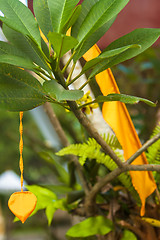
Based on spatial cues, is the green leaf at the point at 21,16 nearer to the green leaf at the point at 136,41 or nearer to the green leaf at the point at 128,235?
the green leaf at the point at 136,41

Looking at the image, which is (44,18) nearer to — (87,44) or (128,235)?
(87,44)

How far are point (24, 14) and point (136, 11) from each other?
781 millimetres

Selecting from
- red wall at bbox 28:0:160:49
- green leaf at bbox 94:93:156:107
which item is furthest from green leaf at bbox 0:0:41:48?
red wall at bbox 28:0:160:49

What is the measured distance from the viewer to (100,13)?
32 cm

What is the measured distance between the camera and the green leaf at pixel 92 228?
1.58ft

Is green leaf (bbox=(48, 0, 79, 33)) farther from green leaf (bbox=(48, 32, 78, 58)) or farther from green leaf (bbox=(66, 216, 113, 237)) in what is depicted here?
green leaf (bbox=(66, 216, 113, 237))

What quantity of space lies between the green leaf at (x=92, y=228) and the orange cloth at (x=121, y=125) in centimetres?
7

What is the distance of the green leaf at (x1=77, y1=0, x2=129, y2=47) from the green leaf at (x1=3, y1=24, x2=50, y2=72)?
6 centimetres

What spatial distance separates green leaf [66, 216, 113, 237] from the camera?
0.48 metres

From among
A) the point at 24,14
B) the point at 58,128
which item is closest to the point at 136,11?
the point at 58,128

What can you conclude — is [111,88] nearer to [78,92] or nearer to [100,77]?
[100,77]

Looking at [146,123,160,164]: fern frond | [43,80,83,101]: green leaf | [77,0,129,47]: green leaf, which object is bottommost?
[146,123,160,164]: fern frond

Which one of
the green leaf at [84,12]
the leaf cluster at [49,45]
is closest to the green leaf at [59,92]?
the leaf cluster at [49,45]

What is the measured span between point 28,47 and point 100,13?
101mm
